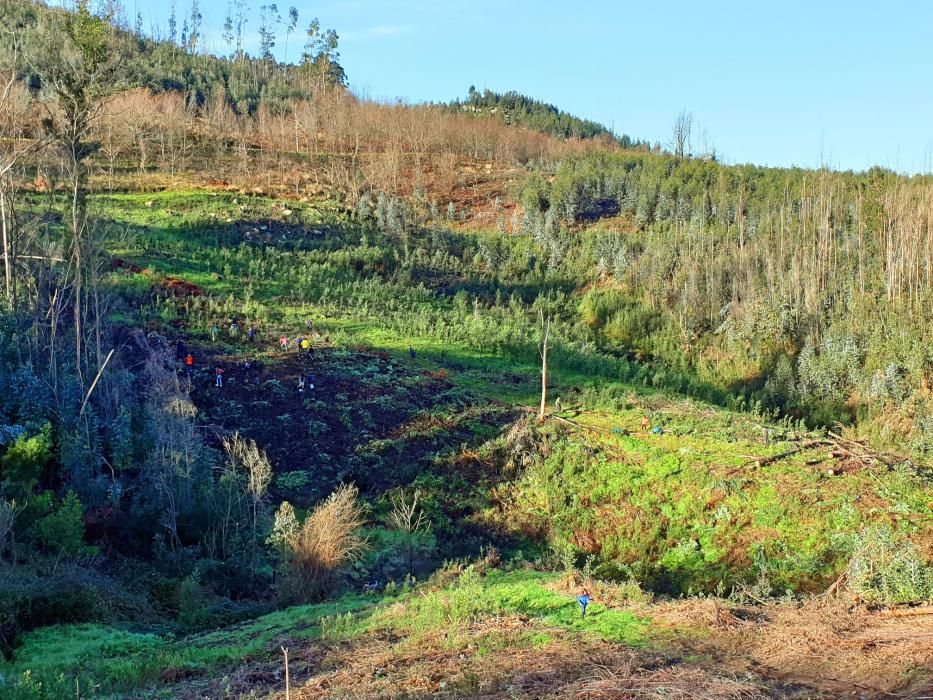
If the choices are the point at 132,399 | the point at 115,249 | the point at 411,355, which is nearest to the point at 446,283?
the point at 411,355

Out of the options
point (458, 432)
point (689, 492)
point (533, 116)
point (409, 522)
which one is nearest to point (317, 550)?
point (409, 522)

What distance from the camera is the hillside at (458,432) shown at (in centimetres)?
883

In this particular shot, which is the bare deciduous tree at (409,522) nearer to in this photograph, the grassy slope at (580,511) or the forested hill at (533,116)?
the grassy slope at (580,511)

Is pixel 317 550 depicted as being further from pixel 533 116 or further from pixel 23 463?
pixel 533 116

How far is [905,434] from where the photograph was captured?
893 inches

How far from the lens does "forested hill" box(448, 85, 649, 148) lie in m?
72.8

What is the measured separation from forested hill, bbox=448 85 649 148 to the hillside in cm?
3045

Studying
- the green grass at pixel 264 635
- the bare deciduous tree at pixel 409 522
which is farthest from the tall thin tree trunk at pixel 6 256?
the green grass at pixel 264 635

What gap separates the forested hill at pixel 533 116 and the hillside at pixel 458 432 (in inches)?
1199

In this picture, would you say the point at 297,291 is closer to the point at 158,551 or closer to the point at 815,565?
the point at 158,551

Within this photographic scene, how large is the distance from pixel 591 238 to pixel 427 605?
1196 inches

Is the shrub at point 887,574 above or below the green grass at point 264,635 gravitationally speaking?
above

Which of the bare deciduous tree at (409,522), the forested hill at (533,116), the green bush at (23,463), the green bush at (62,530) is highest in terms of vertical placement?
the forested hill at (533,116)

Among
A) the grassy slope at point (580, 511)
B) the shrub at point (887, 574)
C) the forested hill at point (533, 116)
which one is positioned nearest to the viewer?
the shrub at point (887, 574)
